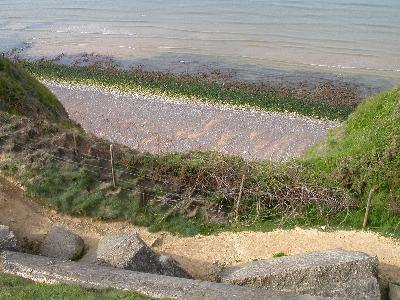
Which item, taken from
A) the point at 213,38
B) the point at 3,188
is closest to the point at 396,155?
the point at 3,188

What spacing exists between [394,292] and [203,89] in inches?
1086

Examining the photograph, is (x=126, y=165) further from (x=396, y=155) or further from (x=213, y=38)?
(x=213, y=38)

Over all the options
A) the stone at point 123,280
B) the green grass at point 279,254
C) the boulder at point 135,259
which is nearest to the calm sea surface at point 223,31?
the green grass at point 279,254

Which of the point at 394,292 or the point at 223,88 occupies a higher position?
the point at 394,292

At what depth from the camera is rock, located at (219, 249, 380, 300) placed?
14.3 m

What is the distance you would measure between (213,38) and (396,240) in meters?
38.9

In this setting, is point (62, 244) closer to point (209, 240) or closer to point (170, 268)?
point (170, 268)

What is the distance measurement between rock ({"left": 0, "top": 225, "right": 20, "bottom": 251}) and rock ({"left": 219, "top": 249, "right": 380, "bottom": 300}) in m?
5.72

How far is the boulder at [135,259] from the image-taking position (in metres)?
14.4

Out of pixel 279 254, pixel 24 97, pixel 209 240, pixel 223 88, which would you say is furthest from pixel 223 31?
pixel 279 254

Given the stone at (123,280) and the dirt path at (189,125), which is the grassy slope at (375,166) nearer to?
the dirt path at (189,125)

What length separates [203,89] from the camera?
133ft

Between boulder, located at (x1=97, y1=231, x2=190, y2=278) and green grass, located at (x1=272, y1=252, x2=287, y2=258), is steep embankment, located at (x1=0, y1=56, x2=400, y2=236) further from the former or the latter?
boulder, located at (x1=97, y1=231, x2=190, y2=278)

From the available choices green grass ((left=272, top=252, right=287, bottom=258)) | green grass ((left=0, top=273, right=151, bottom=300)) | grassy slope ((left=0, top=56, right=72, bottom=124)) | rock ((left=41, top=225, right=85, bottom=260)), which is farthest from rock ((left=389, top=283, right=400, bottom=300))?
grassy slope ((left=0, top=56, right=72, bottom=124))
